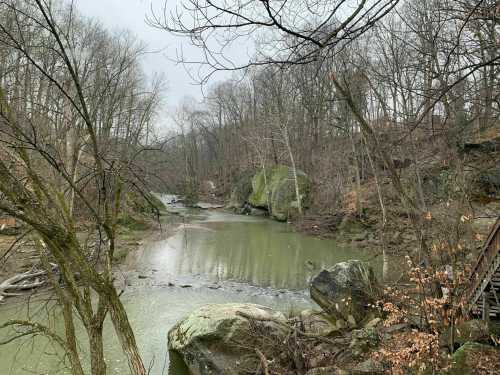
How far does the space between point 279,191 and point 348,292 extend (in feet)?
67.3

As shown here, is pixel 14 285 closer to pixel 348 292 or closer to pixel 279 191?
pixel 348 292

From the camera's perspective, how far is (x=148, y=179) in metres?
3.98

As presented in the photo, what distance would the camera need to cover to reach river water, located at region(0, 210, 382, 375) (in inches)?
286

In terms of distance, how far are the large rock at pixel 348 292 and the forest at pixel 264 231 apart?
0.04 meters

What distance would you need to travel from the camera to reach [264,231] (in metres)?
23.2

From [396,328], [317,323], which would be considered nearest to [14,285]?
[317,323]

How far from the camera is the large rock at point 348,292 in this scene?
8.62 metres

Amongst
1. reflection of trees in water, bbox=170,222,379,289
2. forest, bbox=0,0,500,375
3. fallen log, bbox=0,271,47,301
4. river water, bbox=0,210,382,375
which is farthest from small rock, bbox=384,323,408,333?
fallen log, bbox=0,271,47,301

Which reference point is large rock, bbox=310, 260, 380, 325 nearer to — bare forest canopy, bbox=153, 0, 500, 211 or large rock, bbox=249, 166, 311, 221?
bare forest canopy, bbox=153, 0, 500, 211

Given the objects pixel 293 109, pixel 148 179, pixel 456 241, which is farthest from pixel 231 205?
pixel 148 179

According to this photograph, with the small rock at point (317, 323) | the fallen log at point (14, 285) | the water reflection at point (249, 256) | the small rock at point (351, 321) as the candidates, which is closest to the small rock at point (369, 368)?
the small rock at point (317, 323)

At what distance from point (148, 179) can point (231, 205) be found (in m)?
33.3

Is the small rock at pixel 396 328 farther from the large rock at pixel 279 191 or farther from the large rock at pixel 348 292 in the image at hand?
the large rock at pixel 279 191

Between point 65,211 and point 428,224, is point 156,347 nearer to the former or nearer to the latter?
point 65,211
